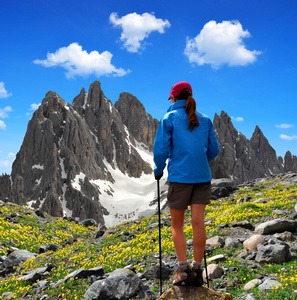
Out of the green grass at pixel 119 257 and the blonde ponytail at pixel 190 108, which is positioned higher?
the blonde ponytail at pixel 190 108

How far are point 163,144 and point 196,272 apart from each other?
2699 mm

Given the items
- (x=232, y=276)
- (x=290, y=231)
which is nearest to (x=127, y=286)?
(x=232, y=276)

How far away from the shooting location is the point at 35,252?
62.3ft

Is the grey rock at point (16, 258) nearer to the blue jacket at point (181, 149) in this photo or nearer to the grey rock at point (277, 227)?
the grey rock at point (277, 227)

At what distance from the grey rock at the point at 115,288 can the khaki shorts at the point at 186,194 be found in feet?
11.2

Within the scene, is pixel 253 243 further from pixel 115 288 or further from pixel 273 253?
pixel 115 288

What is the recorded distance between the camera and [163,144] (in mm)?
5980

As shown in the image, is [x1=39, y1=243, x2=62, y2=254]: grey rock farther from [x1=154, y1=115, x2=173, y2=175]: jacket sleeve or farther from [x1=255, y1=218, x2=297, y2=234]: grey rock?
[x1=154, y1=115, x2=173, y2=175]: jacket sleeve

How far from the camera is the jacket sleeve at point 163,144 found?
5.95m

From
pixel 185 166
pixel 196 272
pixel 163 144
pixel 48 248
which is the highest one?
pixel 163 144

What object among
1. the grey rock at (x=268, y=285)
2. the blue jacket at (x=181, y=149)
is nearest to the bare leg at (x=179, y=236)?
the blue jacket at (x=181, y=149)

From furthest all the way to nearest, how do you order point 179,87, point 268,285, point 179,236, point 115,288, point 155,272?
point 155,272, point 115,288, point 268,285, point 179,87, point 179,236

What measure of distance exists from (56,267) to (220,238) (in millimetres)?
7537

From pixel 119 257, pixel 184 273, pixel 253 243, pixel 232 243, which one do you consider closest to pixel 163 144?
pixel 184 273
